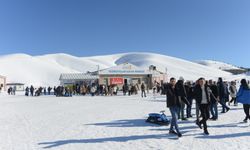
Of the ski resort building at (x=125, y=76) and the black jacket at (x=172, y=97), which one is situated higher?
the ski resort building at (x=125, y=76)

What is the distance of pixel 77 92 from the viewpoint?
119ft

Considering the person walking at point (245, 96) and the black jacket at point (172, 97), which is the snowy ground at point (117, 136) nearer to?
the person walking at point (245, 96)

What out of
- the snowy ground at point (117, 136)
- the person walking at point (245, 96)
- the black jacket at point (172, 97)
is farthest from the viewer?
the person walking at point (245, 96)

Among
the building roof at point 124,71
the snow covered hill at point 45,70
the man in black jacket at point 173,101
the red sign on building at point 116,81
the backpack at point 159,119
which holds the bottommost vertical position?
the backpack at point 159,119

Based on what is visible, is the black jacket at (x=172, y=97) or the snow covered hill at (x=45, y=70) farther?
the snow covered hill at (x=45, y=70)

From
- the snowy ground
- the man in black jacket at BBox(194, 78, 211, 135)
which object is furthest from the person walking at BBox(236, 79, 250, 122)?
the man in black jacket at BBox(194, 78, 211, 135)

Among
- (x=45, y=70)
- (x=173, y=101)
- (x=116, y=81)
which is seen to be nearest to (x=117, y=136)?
(x=173, y=101)

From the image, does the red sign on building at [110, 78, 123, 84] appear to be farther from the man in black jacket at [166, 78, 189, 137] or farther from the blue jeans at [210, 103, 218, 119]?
the man in black jacket at [166, 78, 189, 137]

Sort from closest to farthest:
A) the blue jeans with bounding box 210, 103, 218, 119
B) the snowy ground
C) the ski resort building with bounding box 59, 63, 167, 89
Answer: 1. the snowy ground
2. the blue jeans with bounding box 210, 103, 218, 119
3. the ski resort building with bounding box 59, 63, 167, 89

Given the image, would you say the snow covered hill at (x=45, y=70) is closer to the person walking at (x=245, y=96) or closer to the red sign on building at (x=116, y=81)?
the red sign on building at (x=116, y=81)

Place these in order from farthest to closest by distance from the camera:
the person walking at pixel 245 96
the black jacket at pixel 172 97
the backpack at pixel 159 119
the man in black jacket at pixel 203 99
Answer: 1. the backpack at pixel 159 119
2. the person walking at pixel 245 96
3. the man in black jacket at pixel 203 99
4. the black jacket at pixel 172 97

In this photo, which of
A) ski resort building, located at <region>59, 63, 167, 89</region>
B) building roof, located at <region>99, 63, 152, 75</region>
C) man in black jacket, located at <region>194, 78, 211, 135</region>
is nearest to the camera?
man in black jacket, located at <region>194, 78, 211, 135</region>

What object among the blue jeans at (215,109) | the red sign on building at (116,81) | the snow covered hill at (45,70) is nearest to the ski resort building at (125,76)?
the red sign on building at (116,81)

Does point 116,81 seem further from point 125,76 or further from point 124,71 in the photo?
point 124,71
